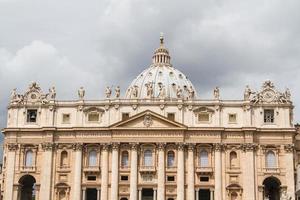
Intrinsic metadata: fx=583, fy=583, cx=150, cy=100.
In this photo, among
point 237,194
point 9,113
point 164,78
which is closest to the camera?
point 237,194

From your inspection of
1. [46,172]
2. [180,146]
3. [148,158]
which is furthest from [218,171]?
[46,172]

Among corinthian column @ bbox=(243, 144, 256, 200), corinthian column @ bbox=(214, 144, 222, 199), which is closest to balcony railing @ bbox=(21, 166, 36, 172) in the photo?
corinthian column @ bbox=(214, 144, 222, 199)

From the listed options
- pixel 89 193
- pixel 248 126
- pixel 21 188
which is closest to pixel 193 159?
pixel 248 126

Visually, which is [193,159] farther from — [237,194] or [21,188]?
[21,188]

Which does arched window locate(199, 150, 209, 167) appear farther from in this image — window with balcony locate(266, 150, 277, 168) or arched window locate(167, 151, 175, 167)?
window with balcony locate(266, 150, 277, 168)

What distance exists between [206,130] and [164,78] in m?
40.5

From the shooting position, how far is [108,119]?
3019 inches

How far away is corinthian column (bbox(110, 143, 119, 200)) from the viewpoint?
242 feet

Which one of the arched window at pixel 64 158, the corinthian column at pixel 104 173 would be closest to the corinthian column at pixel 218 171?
the corinthian column at pixel 104 173

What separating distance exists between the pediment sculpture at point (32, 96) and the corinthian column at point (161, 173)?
16.5m

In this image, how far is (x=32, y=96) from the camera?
79.6 meters

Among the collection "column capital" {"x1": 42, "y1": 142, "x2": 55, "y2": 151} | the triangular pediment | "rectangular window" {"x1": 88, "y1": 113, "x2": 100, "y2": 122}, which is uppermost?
"rectangular window" {"x1": 88, "y1": 113, "x2": 100, "y2": 122}

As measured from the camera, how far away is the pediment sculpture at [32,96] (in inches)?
3110

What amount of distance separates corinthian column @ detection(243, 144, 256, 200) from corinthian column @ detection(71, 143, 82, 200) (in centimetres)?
2103
